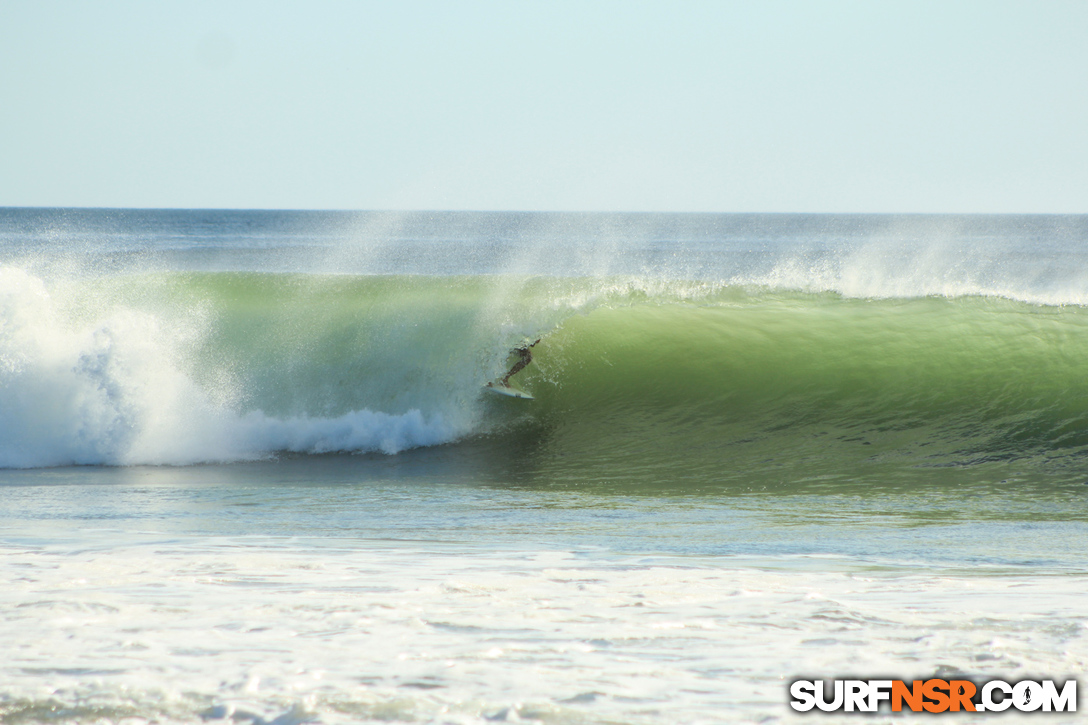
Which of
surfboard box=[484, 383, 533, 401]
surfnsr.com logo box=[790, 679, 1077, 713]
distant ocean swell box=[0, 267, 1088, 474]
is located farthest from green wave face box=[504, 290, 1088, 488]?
surfnsr.com logo box=[790, 679, 1077, 713]

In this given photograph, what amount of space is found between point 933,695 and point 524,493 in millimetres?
3811

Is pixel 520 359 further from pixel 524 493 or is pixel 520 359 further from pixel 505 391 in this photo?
pixel 524 493

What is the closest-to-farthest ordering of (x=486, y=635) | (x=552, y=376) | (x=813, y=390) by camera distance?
(x=486, y=635)
(x=813, y=390)
(x=552, y=376)

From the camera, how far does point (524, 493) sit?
234 inches

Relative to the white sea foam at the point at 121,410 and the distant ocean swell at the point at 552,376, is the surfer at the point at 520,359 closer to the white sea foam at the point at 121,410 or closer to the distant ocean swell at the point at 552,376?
the distant ocean swell at the point at 552,376

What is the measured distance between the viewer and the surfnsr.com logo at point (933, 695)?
2242 millimetres

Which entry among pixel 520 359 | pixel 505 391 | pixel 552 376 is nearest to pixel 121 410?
pixel 505 391

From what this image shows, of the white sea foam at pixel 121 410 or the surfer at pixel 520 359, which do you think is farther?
the surfer at pixel 520 359

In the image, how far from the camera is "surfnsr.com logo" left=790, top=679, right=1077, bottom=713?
7.36ft

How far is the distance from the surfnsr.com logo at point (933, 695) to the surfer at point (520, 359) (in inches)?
244

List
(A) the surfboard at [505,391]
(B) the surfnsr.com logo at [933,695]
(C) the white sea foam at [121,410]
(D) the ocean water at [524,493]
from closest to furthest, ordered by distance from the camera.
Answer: (B) the surfnsr.com logo at [933,695]
(D) the ocean water at [524,493]
(C) the white sea foam at [121,410]
(A) the surfboard at [505,391]

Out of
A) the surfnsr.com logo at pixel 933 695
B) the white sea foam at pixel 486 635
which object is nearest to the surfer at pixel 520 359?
the white sea foam at pixel 486 635

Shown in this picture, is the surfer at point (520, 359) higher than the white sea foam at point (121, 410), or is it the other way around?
the surfer at point (520, 359)

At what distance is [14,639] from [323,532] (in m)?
2.00
